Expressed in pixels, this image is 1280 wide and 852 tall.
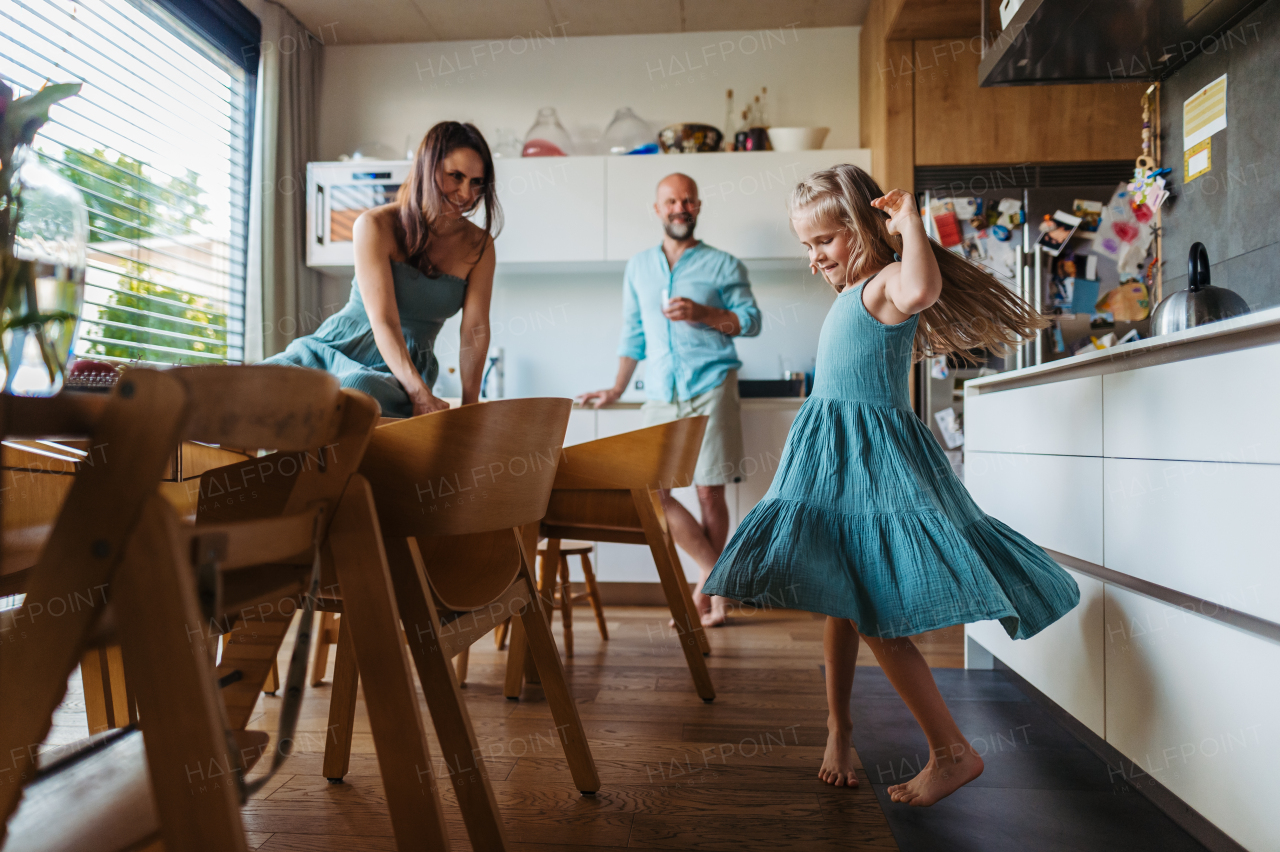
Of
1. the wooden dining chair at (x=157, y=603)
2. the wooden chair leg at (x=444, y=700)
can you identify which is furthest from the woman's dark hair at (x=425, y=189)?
the wooden dining chair at (x=157, y=603)

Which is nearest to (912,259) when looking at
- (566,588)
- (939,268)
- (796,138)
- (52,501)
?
(939,268)

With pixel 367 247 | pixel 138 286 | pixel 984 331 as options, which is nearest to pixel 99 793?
pixel 367 247

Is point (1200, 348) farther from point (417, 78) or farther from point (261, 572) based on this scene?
point (417, 78)

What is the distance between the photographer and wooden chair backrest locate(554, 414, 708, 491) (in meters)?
1.99

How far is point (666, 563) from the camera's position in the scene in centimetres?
205

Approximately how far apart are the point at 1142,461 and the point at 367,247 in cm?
159

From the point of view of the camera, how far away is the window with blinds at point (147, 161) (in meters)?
2.47

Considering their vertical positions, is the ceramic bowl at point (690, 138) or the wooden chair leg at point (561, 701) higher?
the ceramic bowl at point (690, 138)

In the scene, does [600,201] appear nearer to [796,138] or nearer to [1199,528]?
[796,138]

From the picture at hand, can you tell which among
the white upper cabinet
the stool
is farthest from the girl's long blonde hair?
the white upper cabinet

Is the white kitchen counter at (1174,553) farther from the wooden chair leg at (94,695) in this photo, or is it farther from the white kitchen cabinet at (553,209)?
the white kitchen cabinet at (553,209)

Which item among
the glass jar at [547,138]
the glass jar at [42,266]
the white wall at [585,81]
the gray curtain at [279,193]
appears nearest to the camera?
the glass jar at [42,266]

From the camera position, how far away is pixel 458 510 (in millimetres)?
1098

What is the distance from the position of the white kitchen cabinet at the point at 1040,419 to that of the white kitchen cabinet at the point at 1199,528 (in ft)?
0.38
